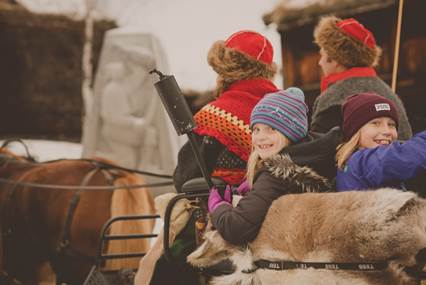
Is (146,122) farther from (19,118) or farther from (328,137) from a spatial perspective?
(19,118)

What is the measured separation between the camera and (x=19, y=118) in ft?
48.5

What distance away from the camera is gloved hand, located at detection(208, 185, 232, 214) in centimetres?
230

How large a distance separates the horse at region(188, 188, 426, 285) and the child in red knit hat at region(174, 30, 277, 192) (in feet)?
2.14

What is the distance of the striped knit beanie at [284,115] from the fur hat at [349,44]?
45.7 inches

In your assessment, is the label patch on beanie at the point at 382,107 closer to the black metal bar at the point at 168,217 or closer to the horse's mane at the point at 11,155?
the black metal bar at the point at 168,217

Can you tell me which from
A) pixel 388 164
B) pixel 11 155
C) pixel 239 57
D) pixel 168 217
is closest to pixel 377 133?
pixel 388 164

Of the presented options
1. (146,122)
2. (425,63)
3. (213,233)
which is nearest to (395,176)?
(213,233)

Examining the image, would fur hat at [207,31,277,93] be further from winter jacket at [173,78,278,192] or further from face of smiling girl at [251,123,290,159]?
face of smiling girl at [251,123,290,159]

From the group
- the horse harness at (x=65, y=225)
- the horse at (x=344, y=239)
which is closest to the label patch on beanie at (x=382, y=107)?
the horse at (x=344, y=239)

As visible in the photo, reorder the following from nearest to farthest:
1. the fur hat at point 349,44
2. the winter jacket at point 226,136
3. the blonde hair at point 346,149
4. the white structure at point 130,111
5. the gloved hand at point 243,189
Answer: the blonde hair at point 346,149 → the gloved hand at point 243,189 → the winter jacket at point 226,136 → the fur hat at point 349,44 → the white structure at point 130,111

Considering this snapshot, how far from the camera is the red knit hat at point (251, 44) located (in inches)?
108

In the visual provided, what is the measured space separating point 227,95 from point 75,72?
1353 cm

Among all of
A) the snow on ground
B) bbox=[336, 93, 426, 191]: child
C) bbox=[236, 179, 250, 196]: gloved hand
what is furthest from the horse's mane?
the snow on ground

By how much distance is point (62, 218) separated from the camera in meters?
4.25
